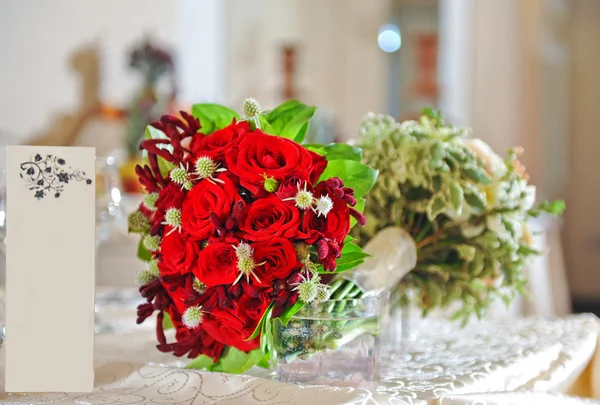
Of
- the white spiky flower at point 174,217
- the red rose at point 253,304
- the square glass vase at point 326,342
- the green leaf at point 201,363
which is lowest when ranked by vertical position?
the green leaf at point 201,363

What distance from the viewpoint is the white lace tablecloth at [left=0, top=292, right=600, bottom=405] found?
2.12 ft

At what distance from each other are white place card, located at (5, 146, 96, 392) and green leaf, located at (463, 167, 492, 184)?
434mm

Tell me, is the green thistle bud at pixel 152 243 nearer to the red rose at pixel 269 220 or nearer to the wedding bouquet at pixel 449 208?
the red rose at pixel 269 220

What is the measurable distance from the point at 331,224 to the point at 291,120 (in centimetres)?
14

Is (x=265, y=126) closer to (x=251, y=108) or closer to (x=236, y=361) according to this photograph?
(x=251, y=108)

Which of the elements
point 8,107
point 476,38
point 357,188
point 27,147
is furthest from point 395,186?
point 476,38

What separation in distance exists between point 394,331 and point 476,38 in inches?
118

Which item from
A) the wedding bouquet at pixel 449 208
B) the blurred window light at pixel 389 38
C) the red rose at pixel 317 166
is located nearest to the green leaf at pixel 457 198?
the wedding bouquet at pixel 449 208

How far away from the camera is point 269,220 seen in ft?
2.10

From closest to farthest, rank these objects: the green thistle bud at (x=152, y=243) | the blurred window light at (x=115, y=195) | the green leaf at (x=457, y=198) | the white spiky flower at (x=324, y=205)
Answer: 1. the white spiky flower at (x=324, y=205)
2. the green thistle bud at (x=152, y=243)
3. the green leaf at (x=457, y=198)
4. the blurred window light at (x=115, y=195)

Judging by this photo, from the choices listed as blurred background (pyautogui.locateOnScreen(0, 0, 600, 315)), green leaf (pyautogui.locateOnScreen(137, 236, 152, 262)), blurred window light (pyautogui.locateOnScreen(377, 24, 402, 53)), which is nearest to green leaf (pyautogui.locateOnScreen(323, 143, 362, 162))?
green leaf (pyautogui.locateOnScreen(137, 236, 152, 262))

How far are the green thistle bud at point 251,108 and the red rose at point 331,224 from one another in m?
0.11

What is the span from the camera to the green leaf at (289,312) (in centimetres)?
64

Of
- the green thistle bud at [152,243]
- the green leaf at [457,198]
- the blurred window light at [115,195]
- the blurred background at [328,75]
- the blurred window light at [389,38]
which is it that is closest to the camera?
the green thistle bud at [152,243]
